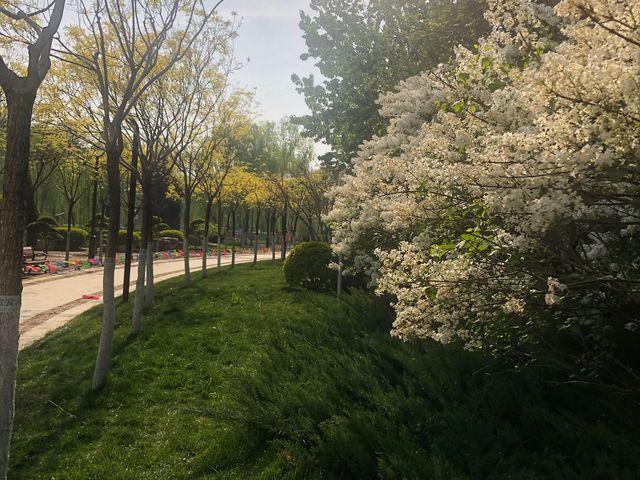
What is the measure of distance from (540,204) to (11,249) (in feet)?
12.6

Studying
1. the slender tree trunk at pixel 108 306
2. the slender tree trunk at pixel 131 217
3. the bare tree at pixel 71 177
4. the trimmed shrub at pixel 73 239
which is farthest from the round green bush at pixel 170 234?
the slender tree trunk at pixel 108 306

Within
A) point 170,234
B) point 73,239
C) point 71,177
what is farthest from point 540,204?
point 170,234

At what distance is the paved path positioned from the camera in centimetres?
1091

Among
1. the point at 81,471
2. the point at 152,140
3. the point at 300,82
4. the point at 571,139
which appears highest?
the point at 300,82

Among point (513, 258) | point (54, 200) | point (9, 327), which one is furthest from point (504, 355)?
point (54, 200)

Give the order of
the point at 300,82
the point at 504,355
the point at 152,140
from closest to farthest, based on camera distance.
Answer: the point at 504,355, the point at 152,140, the point at 300,82

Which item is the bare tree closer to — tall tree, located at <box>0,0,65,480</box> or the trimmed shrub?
the trimmed shrub

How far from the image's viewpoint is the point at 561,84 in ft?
7.58

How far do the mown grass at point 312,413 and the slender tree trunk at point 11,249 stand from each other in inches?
44.4

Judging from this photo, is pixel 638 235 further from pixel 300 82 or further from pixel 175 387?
pixel 300 82

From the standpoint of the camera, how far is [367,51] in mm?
12039

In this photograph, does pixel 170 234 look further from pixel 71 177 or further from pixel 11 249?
pixel 11 249

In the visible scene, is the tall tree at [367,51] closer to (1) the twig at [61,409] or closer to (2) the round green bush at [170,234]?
(1) the twig at [61,409]

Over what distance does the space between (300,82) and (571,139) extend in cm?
1247
